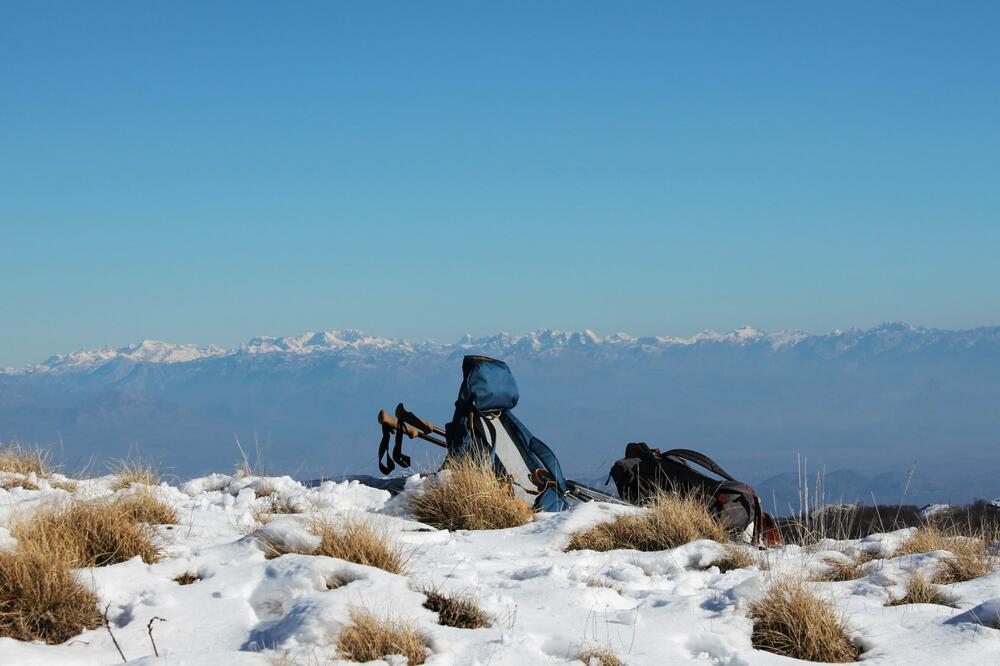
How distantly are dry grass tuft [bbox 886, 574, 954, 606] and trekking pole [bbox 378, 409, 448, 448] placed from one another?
5584 millimetres

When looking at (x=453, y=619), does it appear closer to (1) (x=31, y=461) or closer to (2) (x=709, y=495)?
(2) (x=709, y=495)

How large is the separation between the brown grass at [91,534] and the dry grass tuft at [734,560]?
3.60m

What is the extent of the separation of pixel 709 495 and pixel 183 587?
463 cm

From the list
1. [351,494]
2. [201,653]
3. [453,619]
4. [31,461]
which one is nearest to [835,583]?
[453,619]

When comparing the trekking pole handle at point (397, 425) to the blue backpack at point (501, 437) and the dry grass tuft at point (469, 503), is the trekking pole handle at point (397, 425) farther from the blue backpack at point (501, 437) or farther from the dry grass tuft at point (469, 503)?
the dry grass tuft at point (469, 503)

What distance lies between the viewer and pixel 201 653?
360 cm

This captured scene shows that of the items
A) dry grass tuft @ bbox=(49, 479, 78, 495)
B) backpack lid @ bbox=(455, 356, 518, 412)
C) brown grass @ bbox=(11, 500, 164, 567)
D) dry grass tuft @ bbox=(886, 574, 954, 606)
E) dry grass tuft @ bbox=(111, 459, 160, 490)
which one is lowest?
dry grass tuft @ bbox=(49, 479, 78, 495)

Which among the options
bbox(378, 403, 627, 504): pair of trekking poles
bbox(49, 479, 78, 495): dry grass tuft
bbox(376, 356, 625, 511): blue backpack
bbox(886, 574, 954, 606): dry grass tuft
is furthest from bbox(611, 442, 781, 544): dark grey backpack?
bbox(49, 479, 78, 495): dry grass tuft

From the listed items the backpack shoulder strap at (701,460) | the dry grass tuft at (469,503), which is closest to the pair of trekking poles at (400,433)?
the dry grass tuft at (469,503)

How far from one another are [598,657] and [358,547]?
1.70 m

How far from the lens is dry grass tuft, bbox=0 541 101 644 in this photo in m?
3.74

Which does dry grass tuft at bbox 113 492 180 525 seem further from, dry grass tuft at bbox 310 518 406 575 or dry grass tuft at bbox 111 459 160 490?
dry grass tuft at bbox 111 459 160 490

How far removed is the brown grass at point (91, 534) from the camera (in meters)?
4.52

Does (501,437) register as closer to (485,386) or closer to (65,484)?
(485,386)
